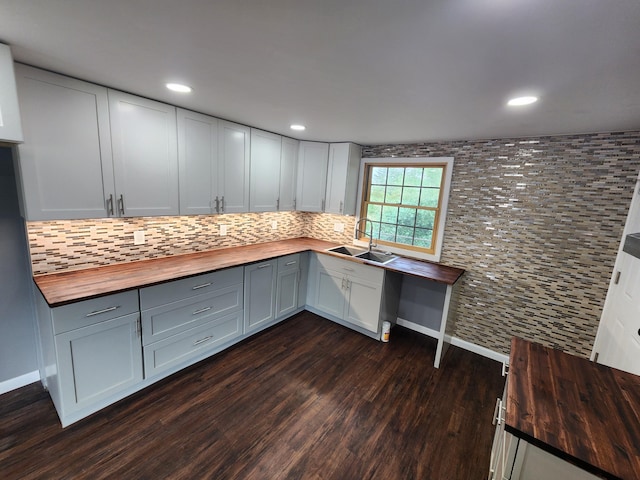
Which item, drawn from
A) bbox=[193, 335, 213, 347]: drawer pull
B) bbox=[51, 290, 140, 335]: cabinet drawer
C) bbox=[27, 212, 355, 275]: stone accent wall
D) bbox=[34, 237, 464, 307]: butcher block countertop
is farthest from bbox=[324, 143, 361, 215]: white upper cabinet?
bbox=[51, 290, 140, 335]: cabinet drawer

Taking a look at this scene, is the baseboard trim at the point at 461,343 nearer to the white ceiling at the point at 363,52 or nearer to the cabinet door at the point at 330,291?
the cabinet door at the point at 330,291

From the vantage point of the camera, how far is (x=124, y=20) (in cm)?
110

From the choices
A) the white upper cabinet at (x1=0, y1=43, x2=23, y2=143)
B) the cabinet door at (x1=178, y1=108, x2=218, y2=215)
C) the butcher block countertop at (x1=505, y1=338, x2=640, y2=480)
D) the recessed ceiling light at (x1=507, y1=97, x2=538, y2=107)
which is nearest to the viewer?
the butcher block countertop at (x1=505, y1=338, x2=640, y2=480)

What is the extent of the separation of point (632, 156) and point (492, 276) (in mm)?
1402

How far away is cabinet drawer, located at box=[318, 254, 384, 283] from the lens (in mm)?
2990

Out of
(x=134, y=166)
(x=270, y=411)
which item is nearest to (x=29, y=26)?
(x=134, y=166)

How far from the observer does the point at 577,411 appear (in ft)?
3.63

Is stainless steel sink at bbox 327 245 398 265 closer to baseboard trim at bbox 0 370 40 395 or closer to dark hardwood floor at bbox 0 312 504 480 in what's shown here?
dark hardwood floor at bbox 0 312 504 480

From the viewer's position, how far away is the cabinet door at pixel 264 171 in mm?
3039

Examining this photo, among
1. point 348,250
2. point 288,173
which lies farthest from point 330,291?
point 288,173

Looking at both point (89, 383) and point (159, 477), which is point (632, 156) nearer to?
point (159, 477)

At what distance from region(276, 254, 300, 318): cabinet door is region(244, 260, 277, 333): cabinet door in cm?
8

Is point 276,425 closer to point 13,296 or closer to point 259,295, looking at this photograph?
point 259,295

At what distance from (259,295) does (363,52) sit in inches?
94.4
